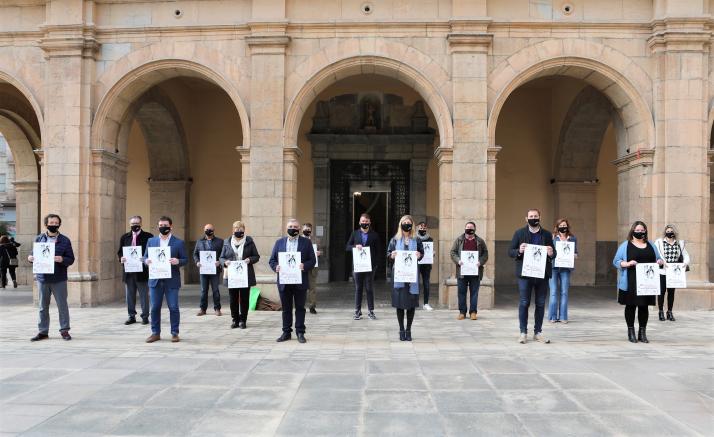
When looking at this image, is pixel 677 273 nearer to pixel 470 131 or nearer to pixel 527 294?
pixel 527 294

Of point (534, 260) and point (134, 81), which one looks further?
point (134, 81)

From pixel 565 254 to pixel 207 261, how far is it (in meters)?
6.36

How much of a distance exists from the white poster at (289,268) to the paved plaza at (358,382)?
0.89 m

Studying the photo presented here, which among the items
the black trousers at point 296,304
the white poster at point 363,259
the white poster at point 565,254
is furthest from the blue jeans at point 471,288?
the black trousers at point 296,304

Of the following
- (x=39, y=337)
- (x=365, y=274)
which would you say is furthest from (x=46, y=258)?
(x=365, y=274)

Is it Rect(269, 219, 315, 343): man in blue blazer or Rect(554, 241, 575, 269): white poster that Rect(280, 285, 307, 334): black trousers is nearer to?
Rect(269, 219, 315, 343): man in blue blazer

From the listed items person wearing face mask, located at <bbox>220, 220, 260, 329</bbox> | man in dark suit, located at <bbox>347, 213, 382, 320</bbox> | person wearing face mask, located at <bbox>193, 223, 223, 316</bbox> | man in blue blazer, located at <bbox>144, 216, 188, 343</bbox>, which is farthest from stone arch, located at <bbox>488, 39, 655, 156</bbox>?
man in blue blazer, located at <bbox>144, 216, 188, 343</bbox>

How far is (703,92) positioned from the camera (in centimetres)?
1152

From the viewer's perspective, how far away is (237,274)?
30.0ft

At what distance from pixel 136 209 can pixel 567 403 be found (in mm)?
15303

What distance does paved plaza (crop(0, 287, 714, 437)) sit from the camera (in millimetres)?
4645

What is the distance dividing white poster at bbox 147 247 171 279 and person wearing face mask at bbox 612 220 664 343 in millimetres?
6242

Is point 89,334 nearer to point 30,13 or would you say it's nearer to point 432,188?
point 30,13

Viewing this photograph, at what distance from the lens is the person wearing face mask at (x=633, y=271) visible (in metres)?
8.00
